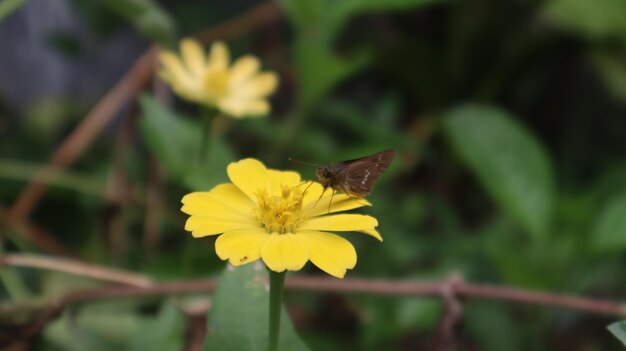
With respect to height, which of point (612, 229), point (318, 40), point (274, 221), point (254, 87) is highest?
point (318, 40)

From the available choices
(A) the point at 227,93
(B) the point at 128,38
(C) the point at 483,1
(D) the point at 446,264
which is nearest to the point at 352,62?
(A) the point at 227,93

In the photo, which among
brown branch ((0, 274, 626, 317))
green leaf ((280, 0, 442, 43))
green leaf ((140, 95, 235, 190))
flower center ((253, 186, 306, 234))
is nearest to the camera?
flower center ((253, 186, 306, 234))

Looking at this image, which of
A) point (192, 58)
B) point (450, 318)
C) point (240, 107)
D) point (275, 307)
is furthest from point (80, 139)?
point (275, 307)

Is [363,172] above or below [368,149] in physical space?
below

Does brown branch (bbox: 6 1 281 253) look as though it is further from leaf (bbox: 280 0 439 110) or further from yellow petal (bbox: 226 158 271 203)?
yellow petal (bbox: 226 158 271 203)

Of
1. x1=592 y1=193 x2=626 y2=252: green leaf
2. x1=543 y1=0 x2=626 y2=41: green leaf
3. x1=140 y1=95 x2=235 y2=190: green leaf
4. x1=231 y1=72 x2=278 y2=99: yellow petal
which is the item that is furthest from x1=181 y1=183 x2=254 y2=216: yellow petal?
x1=543 y1=0 x2=626 y2=41: green leaf

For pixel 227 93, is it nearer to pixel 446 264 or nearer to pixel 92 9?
pixel 446 264

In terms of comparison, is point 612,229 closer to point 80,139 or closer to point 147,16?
point 147,16
